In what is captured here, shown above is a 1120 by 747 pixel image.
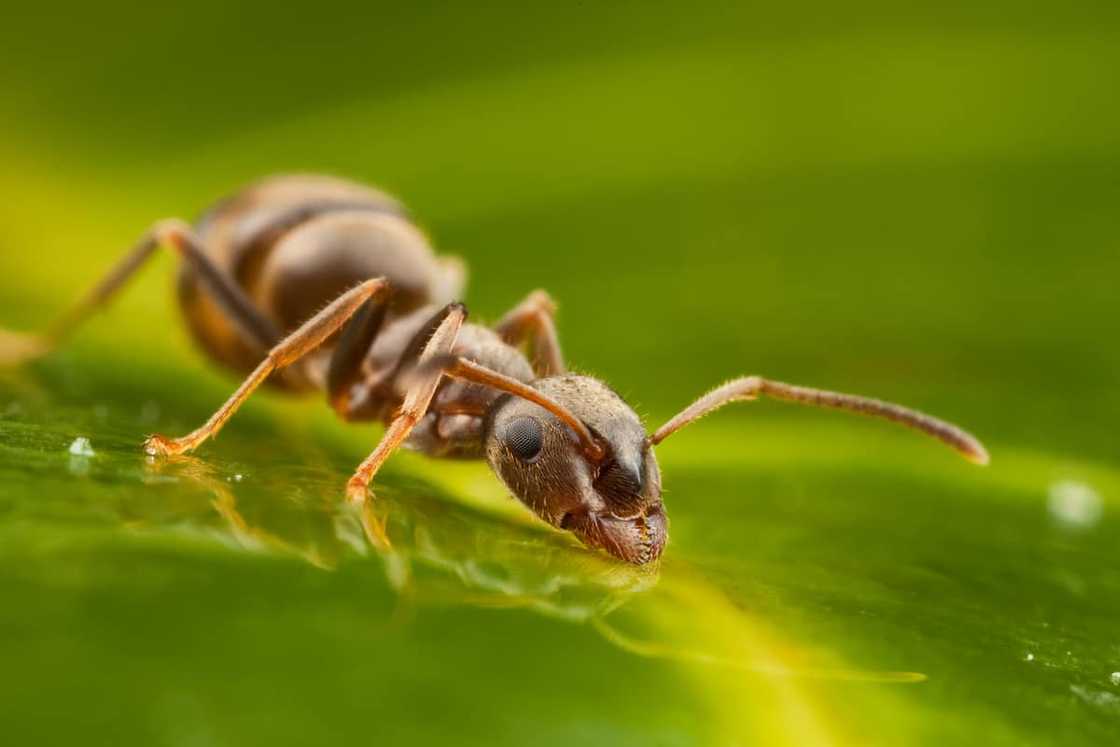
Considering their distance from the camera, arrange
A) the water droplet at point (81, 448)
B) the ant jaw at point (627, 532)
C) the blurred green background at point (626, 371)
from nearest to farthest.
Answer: the blurred green background at point (626, 371)
the water droplet at point (81, 448)
the ant jaw at point (627, 532)

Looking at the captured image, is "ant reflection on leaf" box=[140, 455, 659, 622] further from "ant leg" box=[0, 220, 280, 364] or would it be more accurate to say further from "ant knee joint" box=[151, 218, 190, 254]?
"ant knee joint" box=[151, 218, 190, 254]

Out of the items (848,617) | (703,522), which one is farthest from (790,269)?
(848,617)

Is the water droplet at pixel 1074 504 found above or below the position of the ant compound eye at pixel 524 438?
below

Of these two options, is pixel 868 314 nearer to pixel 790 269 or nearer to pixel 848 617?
pixel 790 269

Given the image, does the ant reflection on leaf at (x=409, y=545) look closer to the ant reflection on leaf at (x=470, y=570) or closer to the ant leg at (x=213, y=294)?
the ant reflection on leaf at (x=470, y=570)

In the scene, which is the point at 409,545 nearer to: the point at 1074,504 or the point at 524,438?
the point at 524,438

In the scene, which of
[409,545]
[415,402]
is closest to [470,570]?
[409,545]

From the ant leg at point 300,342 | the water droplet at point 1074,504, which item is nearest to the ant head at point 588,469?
the ant leg at point 300,342

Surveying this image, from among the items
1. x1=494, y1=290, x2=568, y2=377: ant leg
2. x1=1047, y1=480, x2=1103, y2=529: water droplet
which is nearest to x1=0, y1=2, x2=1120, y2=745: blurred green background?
x1=1047, y1=480, x2=1103, y2=529: water droplet
